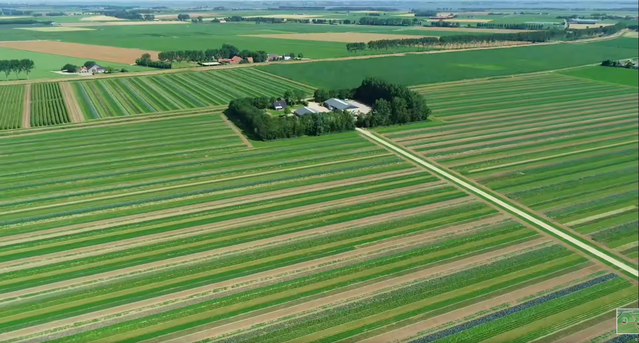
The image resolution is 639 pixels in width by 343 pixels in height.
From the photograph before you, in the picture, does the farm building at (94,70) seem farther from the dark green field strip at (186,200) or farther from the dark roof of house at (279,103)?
the dark green field strip at (186,200)

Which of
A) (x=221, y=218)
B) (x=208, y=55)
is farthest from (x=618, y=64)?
(x=221, y=218)

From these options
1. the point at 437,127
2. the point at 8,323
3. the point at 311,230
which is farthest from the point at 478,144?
the point at 8,323

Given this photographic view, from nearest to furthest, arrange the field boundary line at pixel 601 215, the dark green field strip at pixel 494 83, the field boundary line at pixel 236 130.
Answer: the field boundary line at pixel 601 215
the field boundary line at pixel 236 130
the dark green field strip at pixel 494 83

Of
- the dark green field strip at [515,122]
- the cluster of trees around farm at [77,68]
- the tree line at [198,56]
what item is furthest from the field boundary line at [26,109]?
the dark green field strip at [515,122]

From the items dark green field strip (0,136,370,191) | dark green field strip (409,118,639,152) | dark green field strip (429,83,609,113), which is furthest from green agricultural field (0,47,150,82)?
dark green field strip (429,83,609,113)

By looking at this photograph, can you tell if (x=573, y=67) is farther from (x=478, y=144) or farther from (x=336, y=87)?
(x=478, y=144)

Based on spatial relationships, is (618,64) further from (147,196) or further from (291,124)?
(147,196)

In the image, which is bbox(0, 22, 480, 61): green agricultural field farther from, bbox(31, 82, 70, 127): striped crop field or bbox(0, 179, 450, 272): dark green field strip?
bbox(0, 179, 450, 272): dark green field strip

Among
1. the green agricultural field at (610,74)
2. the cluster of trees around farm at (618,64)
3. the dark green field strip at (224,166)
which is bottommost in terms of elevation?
the dark green field strip at (224,166)
